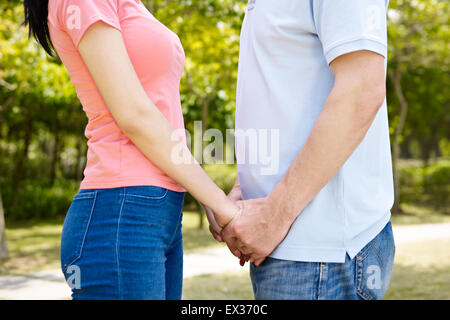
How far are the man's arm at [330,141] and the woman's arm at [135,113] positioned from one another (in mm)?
146

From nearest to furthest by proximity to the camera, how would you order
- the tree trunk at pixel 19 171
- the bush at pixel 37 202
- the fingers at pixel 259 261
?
the fingers at pixel 259 261
the bush at pixel 37 202
the tree trunk at pixel 19 171

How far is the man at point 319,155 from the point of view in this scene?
119cm

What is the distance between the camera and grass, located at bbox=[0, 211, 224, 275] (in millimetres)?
7535

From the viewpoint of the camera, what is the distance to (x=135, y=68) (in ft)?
4.70

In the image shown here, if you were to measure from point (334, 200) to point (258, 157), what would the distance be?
243 millimetres

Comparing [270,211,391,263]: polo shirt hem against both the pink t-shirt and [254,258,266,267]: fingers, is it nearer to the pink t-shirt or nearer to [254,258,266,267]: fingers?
[254,258,266,267]: fingers

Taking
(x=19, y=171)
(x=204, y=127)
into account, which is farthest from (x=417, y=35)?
(x=19, y=171)

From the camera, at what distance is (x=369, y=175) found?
1312mm

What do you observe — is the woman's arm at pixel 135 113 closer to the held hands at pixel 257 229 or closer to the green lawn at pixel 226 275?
the held hands at pixel 257 229

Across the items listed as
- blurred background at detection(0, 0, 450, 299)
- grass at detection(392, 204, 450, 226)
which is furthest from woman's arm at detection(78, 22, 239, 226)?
grass at detection(392, 204, 450, 226)

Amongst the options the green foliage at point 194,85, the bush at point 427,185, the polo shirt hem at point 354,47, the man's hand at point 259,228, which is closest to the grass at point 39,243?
the green foliage at point 194,85

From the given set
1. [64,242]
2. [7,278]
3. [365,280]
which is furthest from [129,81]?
[7,278]

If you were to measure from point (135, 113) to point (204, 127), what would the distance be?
32.6 ft
